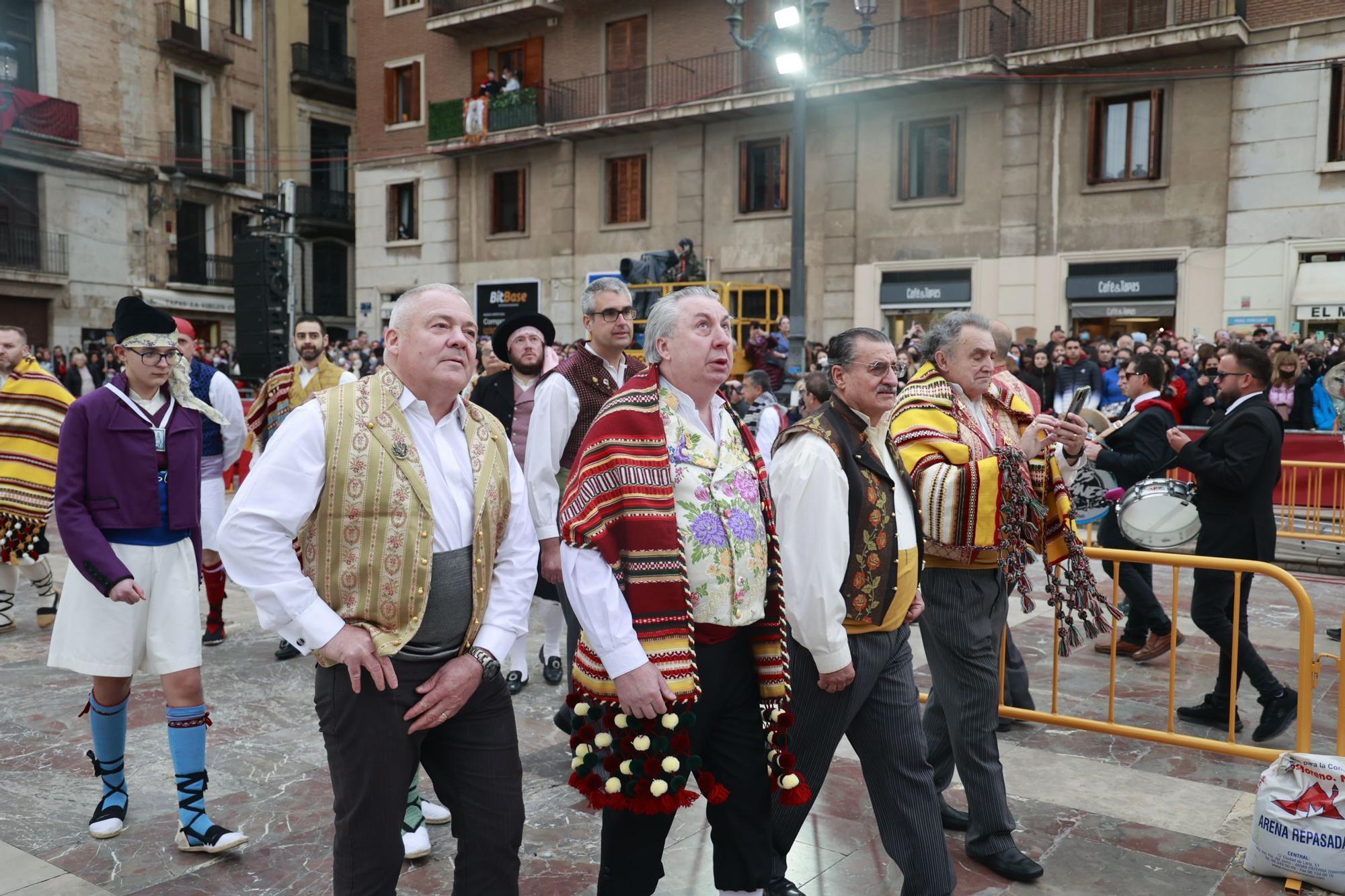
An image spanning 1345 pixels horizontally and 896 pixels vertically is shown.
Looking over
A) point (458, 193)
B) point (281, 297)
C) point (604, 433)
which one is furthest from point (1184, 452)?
point (458, 193)

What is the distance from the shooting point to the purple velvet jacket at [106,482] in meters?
3.99

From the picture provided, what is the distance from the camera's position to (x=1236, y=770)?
4.97 metres

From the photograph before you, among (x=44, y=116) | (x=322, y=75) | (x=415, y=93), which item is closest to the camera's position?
(x=415, y=93)

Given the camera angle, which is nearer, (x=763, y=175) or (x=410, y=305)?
(x=410, y=305)

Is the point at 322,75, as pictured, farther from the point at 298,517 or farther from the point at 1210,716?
the point at 298,517

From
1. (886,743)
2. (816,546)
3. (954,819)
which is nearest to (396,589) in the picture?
(816,546)

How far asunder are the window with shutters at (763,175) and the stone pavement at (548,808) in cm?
1907

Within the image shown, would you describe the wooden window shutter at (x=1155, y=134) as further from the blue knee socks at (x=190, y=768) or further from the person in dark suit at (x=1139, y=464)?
the blue knee socks at (x=190, y=768)

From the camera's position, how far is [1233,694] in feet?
16.5

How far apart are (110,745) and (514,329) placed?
9.94ft

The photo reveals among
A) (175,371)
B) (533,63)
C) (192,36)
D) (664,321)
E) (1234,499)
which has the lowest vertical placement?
(1234,499)

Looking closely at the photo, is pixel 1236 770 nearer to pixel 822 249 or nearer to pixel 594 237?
pixel 822 249

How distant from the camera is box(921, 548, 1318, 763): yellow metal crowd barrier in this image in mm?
4555

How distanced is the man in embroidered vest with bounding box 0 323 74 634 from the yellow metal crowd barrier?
17.2ft
